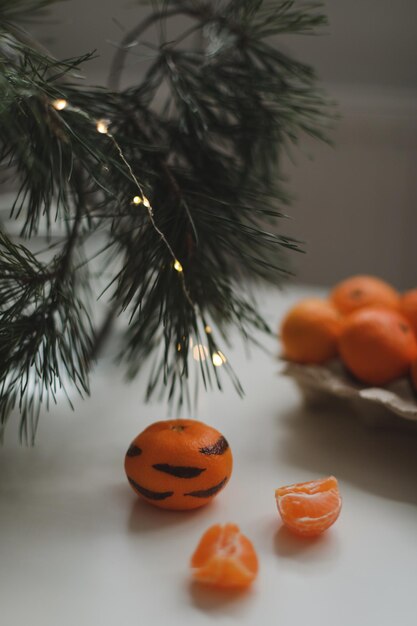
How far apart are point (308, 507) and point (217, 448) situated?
8cm

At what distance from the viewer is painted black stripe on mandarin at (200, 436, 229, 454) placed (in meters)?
0.50

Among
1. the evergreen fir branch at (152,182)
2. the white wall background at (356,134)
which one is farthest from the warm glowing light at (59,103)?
the white wall background at (356,134)

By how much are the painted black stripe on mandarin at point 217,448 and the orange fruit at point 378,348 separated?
7.1 inches

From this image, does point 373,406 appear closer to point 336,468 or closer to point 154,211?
point 336,468

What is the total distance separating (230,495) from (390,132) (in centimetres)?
91

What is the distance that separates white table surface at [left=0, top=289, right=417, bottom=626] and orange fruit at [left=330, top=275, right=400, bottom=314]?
0.13 metres

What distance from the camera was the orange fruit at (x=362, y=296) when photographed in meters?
0.74

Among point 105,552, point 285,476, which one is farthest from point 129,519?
point 285,476

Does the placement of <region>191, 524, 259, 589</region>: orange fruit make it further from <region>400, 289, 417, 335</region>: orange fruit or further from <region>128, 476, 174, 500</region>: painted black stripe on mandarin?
<region>400, 289, 417, 335</region>: orange fruit

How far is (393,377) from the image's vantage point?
2.09 ft

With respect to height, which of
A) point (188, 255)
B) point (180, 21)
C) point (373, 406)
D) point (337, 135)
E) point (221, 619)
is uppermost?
point (180, 21)

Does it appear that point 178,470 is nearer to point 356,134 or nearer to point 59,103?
point 59,103

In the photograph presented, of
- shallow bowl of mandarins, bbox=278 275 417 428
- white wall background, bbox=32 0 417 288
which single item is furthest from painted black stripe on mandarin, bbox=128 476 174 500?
white wall background, bbox=32 0 417 288

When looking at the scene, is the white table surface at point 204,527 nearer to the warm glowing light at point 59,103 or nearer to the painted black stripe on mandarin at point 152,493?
the painted black stripe on mandarin at point 152,493
